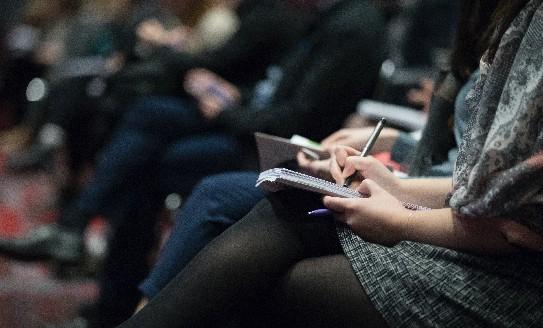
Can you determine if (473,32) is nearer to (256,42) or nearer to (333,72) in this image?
(333,72)

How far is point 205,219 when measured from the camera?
Result: 1403mm

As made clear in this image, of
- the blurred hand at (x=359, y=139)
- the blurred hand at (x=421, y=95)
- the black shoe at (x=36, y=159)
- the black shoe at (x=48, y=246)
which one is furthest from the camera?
the black shoe at (x=36, y=159)

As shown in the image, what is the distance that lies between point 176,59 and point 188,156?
0.47 m

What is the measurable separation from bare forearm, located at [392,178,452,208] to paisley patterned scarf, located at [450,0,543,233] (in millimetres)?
248

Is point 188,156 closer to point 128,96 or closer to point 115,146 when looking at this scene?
point 115,146

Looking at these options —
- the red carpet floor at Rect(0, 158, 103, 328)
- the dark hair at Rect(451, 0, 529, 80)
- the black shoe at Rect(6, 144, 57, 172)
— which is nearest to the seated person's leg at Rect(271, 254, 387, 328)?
the dark hair at Rect(451, 0, 529, 80)

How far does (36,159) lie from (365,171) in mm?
2645

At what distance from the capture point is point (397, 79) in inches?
106

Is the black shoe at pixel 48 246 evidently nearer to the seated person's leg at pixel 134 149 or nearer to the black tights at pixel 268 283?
the seated person's leg at pixel 134 149

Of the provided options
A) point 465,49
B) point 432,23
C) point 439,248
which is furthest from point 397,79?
point 439,248

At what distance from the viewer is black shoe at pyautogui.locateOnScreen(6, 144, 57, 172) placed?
12.1 feet

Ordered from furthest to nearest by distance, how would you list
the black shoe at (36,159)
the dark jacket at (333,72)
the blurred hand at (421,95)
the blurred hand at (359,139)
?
the black shoe at (36,159), the blurred hand at (421,95), the dark jacket at (333,72), the blurred hand at (359,139)

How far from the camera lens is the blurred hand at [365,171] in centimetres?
132

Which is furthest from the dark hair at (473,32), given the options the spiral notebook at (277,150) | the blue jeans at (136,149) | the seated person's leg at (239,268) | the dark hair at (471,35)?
the blue jeans at (136,149)
